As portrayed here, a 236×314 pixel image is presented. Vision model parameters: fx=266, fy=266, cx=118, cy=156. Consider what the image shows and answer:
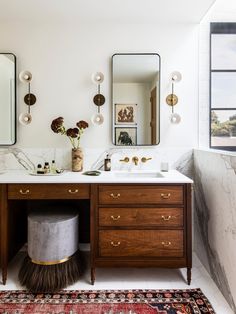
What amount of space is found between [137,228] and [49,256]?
73cm

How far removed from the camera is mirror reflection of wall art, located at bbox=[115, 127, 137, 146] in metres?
2.73

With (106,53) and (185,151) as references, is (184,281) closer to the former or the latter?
(185,151)

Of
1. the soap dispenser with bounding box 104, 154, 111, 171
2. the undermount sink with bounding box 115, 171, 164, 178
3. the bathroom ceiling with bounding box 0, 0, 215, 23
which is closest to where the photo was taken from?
the bathroom ceiling with bounding box 0, 0, 215, 23

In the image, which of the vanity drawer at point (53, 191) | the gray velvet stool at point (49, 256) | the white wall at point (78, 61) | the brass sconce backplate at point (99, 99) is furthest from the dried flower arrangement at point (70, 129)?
the gray velvet stool at point (49, 256)

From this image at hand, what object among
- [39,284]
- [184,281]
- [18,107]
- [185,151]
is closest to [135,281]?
[184,281]

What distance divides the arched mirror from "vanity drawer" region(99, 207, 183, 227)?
0.81 meters

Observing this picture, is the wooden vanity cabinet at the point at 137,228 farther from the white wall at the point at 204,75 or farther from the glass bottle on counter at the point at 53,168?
the white wall at the point at 204,75

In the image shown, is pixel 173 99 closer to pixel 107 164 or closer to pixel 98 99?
pixel 98 99

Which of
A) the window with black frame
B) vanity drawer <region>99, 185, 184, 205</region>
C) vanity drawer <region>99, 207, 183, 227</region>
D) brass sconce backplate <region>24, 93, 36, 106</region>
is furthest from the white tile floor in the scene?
brass sconce backplate <region>24, 93, 36, 106</region>

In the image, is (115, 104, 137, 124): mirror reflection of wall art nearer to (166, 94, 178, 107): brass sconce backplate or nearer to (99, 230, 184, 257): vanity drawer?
(166, 94, 178, 107): brass sconce backplate

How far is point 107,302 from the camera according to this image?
1.97 metres

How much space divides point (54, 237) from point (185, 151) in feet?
5.06

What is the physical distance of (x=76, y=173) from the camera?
2539 millimetres

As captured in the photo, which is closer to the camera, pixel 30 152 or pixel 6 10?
pixel 6 10
